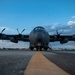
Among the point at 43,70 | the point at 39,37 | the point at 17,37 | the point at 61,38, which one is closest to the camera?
the point at 43,70

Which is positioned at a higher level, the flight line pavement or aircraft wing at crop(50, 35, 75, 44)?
aircraft wing at crop(50, 35, 75, 44)

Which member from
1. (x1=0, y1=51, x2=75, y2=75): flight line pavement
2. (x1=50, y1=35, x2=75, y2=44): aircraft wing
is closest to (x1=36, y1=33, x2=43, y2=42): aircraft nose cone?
(x1=50, y1=35, x2=75, y2=44): aircraft wing

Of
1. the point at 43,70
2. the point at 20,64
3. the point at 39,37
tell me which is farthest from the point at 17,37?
the point at 43,70

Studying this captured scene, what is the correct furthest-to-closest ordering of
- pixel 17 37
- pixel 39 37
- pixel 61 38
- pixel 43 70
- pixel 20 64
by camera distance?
pixel 61 38 → pixel 17 37 → pixel 39 37 → pixel 20 64 → pixel 43 70

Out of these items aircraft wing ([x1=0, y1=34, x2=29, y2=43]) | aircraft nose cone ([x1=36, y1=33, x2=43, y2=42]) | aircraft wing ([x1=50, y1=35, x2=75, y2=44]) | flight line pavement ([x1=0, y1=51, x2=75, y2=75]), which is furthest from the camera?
aircraft wing ([x1=50, y1=35, x2=75, y2=44])

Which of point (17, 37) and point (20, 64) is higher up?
point (17, 37)

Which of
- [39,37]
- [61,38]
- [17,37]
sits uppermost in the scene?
[17,37]

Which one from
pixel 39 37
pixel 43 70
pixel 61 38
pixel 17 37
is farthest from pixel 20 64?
pixel 61 38

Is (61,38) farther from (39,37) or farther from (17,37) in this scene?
(39,37)

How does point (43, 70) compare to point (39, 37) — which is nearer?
point (43, 70)

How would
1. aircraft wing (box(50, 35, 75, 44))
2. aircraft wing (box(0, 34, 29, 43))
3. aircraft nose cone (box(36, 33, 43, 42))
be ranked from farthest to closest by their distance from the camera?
1. aircraft wing (box(50, 35, 75, 44))
2. aircraft wing (box(0, 34, 29, 43))
3. aircraft nose cone (box(36, 33, 43, 42))

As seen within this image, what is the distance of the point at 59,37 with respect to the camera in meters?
50.5

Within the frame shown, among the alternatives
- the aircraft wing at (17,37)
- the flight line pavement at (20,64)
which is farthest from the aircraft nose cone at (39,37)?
the flight line pavement at (20,64)

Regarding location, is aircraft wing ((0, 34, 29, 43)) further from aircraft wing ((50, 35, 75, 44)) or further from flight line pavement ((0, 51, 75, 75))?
flight line pavement ((0, 51, 75, 75))
